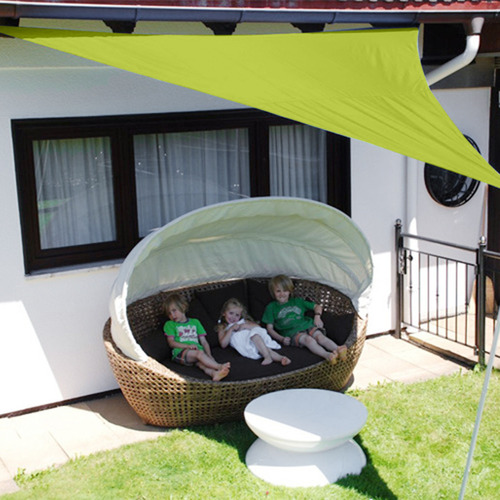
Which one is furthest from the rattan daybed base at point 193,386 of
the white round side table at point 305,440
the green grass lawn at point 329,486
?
the white round side table at point 305,440

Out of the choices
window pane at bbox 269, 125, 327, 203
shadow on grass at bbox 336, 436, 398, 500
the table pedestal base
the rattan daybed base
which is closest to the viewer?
shadow on grass at bbox 336, 436, 398, 500

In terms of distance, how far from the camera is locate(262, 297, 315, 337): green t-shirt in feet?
24.3

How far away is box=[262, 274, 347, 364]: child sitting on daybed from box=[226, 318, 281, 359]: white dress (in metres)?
0.16

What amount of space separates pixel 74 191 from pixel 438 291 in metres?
4.42

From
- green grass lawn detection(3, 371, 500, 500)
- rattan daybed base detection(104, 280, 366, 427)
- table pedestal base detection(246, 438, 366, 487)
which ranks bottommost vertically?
green grass lawn detection(3, 371, 500, 500)

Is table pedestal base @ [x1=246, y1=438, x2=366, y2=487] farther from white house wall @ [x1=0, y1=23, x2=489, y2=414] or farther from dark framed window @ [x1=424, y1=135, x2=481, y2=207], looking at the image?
dark framed window @ [x1=424, y1=135, x2=481, y2=207]

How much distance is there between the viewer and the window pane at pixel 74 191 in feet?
23.4

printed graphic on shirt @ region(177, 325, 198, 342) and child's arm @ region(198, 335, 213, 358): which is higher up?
printed graphic on shirt @ region(177, 325, 198, 342)

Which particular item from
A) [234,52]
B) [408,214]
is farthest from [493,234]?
[234,52]

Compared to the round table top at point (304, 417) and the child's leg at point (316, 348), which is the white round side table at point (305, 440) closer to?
the round table top at point (304, 417)

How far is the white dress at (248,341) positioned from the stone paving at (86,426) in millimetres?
921

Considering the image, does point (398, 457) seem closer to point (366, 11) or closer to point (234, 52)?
point (234, 52)

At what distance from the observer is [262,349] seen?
6.98m

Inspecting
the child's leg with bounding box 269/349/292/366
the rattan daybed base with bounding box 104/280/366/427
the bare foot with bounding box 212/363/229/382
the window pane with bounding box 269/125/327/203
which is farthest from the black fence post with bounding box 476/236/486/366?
the bare foot with bounding box 212/363/229/382
